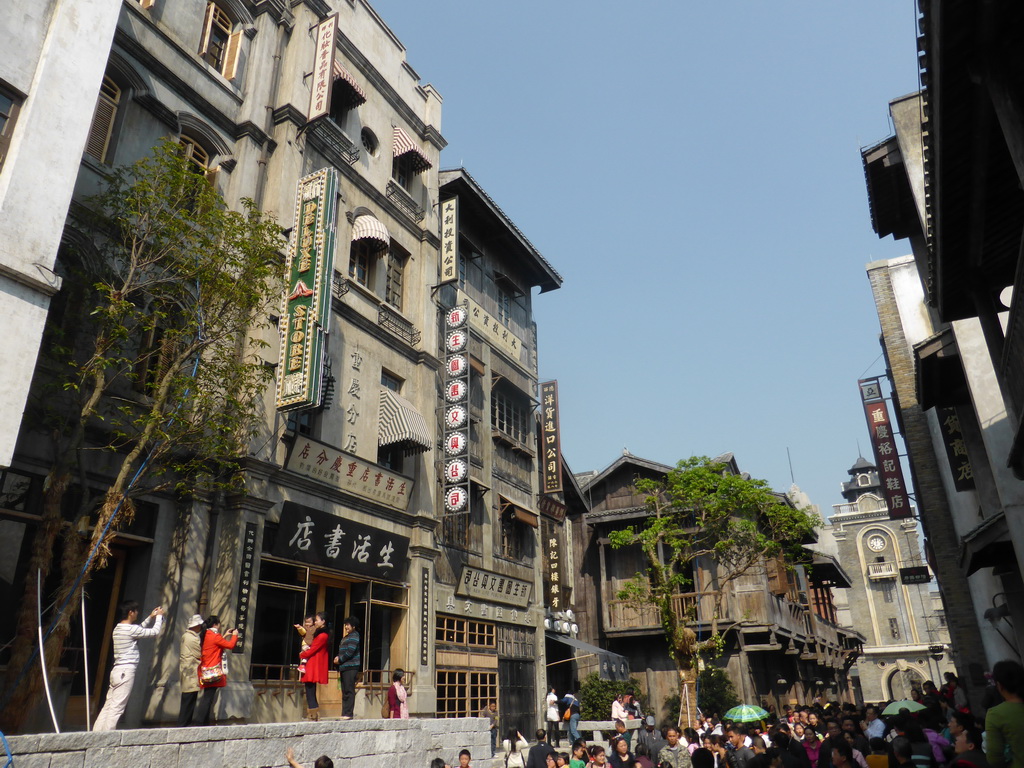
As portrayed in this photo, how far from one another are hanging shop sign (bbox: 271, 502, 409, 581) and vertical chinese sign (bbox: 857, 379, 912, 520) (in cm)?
1749

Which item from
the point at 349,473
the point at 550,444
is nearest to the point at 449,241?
the point at 550,444

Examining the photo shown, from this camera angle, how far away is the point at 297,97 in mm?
16812

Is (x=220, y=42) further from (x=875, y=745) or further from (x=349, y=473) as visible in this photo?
(x=875, y=745)

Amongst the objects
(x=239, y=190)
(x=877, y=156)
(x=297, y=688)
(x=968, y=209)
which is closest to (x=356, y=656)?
(x=297, y=688)

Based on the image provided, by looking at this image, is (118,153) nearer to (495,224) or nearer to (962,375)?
(495,224)

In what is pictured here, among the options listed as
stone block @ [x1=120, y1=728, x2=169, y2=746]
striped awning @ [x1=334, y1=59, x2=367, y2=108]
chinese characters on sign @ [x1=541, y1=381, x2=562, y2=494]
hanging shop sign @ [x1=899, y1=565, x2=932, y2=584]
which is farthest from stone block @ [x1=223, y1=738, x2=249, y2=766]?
hanging shop sign @ [x1=899, y1=565, x2=932, y2=584]

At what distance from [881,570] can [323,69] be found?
7189 centimetres

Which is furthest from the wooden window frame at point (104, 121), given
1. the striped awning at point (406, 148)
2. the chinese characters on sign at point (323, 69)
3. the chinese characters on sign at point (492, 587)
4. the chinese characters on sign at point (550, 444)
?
the chinese characters on sign at point (550, 444)

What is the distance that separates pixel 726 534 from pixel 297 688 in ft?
52.3

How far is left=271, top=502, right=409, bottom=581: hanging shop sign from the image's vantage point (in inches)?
564

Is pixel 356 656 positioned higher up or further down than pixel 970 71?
further down

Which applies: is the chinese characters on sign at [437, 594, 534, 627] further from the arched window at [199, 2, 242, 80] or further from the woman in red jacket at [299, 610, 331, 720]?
the arched window at [199, 2, 242, 80]

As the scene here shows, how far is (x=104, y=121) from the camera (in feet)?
42.1

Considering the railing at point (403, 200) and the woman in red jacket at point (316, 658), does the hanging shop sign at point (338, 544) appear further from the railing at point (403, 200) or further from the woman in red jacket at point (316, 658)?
the railing at point (403, 200)
